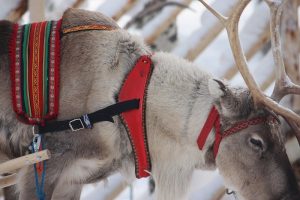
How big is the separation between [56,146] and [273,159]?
26.1 inches

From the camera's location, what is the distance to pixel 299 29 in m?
2.84

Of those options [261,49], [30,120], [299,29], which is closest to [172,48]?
[261,49]

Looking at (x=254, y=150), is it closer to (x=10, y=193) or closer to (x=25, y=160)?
(x=25, y=160)

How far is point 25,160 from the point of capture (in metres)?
1.80

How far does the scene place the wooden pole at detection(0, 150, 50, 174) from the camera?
70.1 inches

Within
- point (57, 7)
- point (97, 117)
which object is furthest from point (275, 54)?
point (57, 7)

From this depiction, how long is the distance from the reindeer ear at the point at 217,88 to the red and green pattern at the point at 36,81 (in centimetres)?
47

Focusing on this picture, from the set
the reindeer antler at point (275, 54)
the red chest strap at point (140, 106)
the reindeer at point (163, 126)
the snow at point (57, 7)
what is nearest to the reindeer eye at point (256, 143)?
the reindeer at point (163, 126)

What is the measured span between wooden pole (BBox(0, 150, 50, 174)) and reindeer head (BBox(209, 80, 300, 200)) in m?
0.52

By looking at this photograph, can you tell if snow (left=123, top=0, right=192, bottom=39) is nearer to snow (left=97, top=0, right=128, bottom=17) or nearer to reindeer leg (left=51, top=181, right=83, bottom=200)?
snow (left=97, top=0, right=128, bottom=17)

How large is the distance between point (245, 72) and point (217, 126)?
187 millimetres

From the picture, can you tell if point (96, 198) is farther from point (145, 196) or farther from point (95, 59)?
point (95, 59)

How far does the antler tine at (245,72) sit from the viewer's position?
5.80 feet

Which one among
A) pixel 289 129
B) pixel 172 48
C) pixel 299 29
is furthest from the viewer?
pixel 172 48
